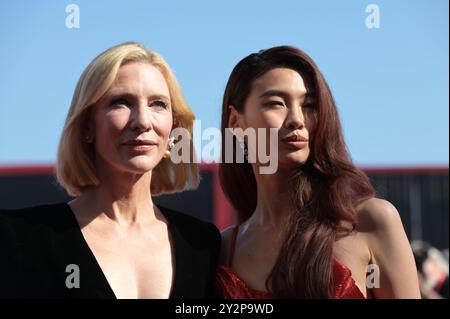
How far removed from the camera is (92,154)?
4078mm

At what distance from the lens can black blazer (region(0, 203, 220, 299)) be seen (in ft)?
12.0

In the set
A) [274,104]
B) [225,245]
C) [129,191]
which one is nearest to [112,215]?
[129,191]

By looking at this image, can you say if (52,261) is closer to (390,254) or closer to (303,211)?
(303,211)

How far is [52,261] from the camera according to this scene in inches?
146

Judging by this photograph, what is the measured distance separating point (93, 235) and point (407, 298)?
5.21 ft

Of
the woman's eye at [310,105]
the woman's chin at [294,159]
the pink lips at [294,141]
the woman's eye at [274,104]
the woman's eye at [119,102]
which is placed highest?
the woman's eye at [119,102]

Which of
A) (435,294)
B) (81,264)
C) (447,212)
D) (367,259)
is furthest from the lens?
(447,212)

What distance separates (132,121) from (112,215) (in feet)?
1.67

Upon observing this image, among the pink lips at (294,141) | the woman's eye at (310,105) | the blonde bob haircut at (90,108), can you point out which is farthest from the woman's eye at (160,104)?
the woman's eye at (310,105)

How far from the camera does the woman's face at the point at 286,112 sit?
4.12 meters

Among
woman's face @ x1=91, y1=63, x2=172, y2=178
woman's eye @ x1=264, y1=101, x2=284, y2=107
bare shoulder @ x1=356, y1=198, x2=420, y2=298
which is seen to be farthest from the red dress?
woman's eye @ x1=264, y1=101, x2=284, y2=107

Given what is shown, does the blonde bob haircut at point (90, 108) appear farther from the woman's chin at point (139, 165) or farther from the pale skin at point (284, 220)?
the pale skin at point (284, 220)
